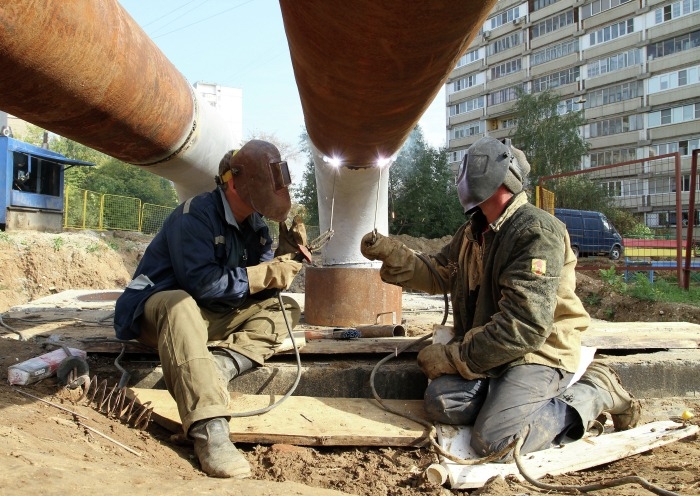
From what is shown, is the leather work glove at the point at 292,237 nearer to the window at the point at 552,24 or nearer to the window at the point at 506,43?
the window at the point at 552,24

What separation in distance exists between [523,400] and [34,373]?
2.51 m

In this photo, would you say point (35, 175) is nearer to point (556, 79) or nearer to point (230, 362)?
point (230, 362)

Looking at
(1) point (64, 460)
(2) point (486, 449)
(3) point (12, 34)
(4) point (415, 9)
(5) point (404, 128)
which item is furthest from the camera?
(5) point (404, 128)

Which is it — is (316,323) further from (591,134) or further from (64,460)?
(591,134)

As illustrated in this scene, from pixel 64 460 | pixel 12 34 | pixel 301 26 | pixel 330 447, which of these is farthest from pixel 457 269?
pixel 12 34

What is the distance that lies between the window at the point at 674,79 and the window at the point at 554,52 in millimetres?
7069

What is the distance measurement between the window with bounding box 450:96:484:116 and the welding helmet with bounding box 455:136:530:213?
48240 mm

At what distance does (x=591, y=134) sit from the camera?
38656 millimetres

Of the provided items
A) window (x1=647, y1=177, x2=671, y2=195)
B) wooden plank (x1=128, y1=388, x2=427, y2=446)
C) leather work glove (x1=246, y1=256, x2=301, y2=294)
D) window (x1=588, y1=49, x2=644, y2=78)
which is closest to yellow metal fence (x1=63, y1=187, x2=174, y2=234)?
window (x1=647, y1=177, x2=671, y2=195)

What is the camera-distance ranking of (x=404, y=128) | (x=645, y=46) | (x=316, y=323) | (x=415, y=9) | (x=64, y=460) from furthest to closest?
1. (x=645, y=46)
2. (x=316, y=323)
3. (x=404, y=128)
4. (x=64, y=460)
5. (x=415, y=9)

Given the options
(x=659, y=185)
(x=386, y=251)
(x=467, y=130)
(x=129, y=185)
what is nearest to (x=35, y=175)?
(x=386, y=251)

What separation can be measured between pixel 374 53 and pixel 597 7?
43542mm

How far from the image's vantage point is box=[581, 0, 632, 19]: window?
37.7 meters

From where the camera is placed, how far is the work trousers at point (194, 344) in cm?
267
